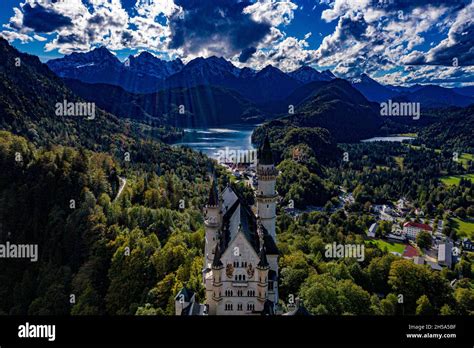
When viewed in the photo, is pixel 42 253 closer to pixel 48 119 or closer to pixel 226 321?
pixel 226 321

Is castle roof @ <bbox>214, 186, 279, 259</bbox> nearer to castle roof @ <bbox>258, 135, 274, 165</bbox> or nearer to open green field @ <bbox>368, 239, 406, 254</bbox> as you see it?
castle roof @ <bbox>258, 135, 274, 165</bbox>

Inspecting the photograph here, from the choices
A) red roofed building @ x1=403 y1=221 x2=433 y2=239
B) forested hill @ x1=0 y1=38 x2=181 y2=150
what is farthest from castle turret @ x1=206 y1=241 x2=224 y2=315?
forested hill @ x1=0 y1=38 x2=181 y2=150

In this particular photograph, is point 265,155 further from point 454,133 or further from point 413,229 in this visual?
point 454,133

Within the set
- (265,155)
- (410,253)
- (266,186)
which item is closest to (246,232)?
(266,186)

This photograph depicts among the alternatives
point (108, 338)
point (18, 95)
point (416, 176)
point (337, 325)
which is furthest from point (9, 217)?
point (416, 176)

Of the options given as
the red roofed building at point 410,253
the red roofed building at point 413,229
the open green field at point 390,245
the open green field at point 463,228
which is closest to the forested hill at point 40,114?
the open green field at point 390,245
